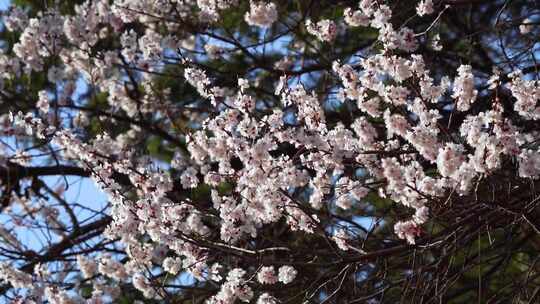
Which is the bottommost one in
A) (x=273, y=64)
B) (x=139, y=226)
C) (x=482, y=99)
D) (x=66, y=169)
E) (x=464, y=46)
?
(x=139, y=226)

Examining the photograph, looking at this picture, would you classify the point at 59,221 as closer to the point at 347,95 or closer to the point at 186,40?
the point at 186,40

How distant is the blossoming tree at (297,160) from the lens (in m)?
3.87

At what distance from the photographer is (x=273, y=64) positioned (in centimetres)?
707

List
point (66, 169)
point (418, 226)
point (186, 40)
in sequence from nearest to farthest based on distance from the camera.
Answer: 1. point (418, 226)
2. point (66, 169)
3. point (186, 40)

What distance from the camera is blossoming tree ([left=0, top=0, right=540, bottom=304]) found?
152 inches

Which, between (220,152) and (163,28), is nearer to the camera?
(220,152)

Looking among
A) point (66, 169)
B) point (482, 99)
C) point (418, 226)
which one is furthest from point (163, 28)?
point (418, 226)

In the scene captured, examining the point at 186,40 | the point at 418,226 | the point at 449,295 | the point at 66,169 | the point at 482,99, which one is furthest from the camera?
the point at 186,40

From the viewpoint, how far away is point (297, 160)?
15.8 ft

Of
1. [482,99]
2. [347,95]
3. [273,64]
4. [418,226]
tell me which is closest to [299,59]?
[273,64]

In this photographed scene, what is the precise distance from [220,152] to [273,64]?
8.39ft

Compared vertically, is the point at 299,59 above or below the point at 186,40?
below

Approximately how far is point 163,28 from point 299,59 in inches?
54.8

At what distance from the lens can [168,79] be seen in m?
7.54
